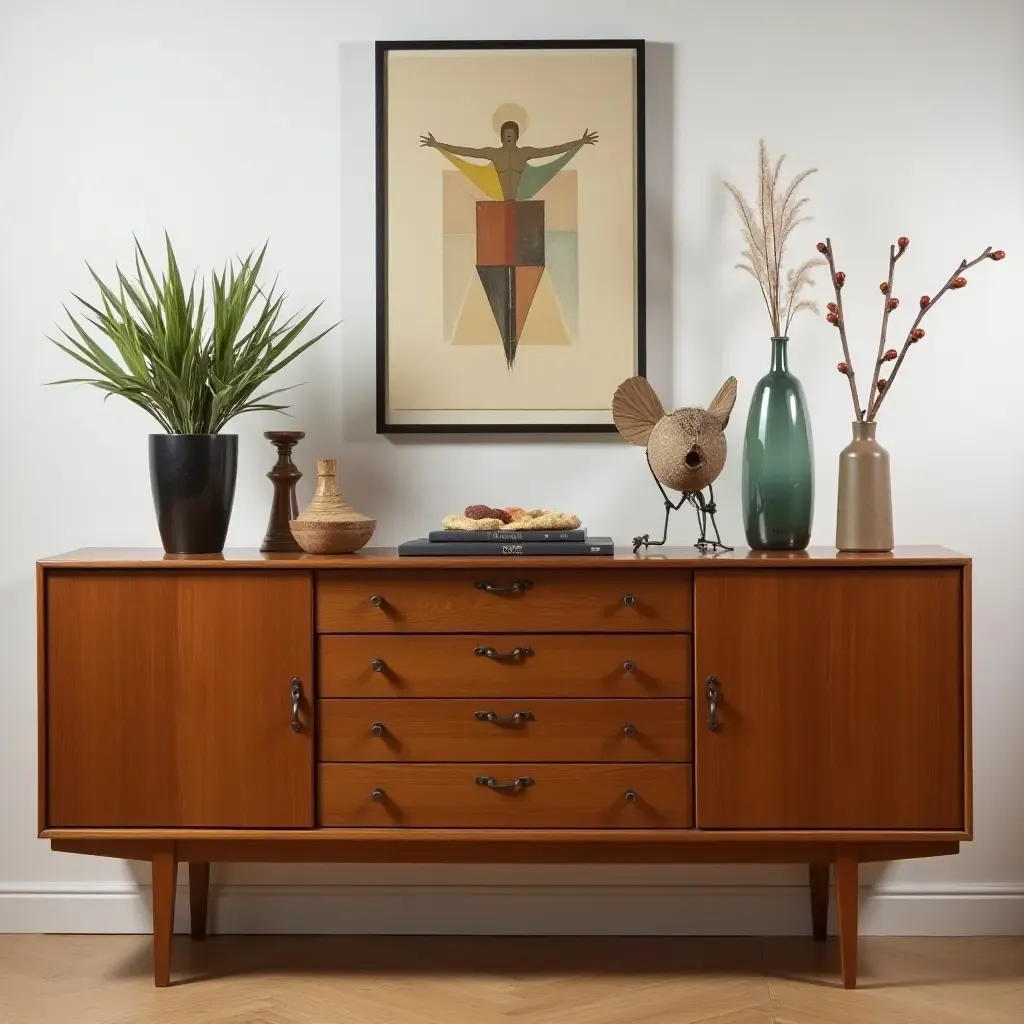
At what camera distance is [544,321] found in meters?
2.50

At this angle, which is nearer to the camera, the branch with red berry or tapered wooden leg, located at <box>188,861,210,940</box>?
the branch with red berry

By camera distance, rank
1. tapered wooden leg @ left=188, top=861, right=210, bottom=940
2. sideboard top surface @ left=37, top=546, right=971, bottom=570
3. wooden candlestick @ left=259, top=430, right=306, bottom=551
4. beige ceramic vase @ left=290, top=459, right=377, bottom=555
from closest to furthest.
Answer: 1. sideboard top surface @ left=37, top=546, right=971, bottom=570
2. beige ceramic vase @ left=290, top=459, right=377, bottom=555
3. wooden candlestick @ left=259, top=430, right=306, bottom=551
4. tapered wooden leg @ left=188, top=861, right=210, bottom=940

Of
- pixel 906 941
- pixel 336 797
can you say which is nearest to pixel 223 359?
pixel 336 797

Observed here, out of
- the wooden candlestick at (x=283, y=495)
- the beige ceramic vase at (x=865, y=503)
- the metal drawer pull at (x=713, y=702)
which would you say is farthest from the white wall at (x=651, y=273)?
the metal drawer pull at (x=713, y=702)

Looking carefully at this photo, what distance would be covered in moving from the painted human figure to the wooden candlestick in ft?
2.43

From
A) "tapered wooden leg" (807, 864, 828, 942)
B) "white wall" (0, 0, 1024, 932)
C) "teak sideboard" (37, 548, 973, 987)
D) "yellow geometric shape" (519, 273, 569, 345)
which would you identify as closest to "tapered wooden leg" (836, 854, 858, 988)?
"teak sideboard" (37, 548, 973, 987)

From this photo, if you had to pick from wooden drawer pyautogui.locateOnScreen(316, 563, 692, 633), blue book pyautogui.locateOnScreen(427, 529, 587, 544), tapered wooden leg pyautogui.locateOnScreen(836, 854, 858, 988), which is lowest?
tapered wooden leg pyautogui.locateOnScreen(836, 854, 858, 988)

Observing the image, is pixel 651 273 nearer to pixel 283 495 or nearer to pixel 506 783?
pixel 283 495

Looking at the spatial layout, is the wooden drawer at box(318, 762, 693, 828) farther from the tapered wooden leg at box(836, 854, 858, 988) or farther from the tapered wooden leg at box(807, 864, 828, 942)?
the tapered wooden leg at box(807, 864, 828, 942)

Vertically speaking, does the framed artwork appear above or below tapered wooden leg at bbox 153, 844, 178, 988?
above

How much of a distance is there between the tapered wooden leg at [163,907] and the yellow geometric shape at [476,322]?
4.12 ft

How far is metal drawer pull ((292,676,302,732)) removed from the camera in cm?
208

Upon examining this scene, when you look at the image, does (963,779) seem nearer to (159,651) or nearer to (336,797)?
(336,797)

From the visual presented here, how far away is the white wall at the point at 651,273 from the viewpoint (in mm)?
2473
